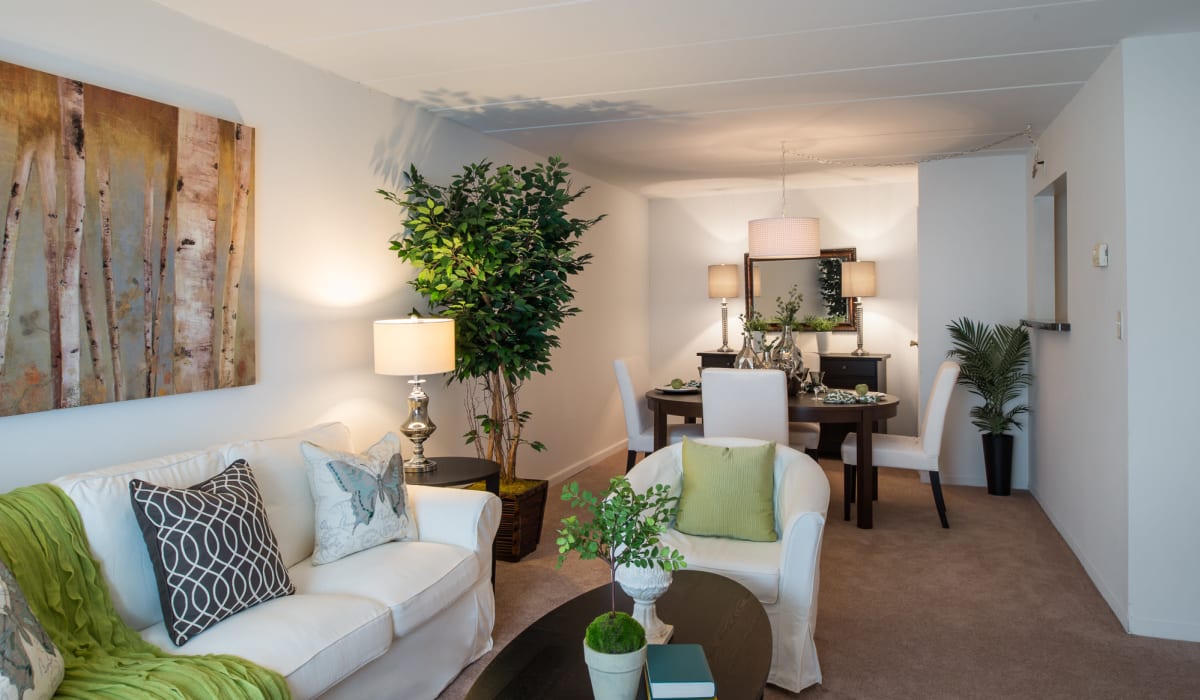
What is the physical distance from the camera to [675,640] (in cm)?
207

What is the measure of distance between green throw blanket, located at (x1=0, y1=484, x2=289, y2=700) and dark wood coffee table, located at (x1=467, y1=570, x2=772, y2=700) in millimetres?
558

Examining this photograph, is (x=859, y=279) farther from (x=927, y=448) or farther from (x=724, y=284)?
(x=927, y=448)

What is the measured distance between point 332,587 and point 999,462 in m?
4.39

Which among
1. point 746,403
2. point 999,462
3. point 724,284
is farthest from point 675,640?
point 724,284

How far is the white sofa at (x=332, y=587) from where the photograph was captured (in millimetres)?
2027

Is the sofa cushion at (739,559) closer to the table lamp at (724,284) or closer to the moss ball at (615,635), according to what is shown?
the moss ball at (615,635)

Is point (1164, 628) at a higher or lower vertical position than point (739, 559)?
lower

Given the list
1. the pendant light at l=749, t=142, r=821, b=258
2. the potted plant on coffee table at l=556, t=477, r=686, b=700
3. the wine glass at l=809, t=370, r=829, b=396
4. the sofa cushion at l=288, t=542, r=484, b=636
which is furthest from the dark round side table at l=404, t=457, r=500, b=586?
the pendant light at l=749, t=142, r=821, b=258

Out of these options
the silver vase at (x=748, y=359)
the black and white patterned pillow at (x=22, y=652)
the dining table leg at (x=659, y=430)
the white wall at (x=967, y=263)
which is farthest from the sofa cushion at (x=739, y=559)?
the white wall at (x=967, y=263)

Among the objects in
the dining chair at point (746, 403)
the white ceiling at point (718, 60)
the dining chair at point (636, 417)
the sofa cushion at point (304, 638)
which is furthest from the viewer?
the dining chair at point (636, 417)

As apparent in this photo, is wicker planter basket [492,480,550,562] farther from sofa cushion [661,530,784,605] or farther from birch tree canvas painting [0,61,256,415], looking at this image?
birch tree canvas painting [0,61,256,415]

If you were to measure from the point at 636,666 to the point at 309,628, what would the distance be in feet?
3.03

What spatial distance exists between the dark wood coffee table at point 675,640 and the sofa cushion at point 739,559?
0.12 metres

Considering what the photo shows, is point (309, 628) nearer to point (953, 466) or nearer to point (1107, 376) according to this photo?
point (1107, 376)
